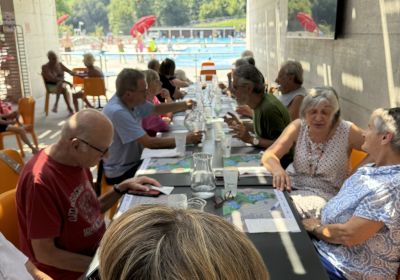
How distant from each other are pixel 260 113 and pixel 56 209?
1820 mm

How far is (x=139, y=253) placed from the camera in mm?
579

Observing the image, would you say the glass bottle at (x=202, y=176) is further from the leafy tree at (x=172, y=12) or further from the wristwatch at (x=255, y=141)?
the leafy tree at (x=172, y=12)

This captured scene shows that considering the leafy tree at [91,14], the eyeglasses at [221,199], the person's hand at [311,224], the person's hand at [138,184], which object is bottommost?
the person's hand at [311,224]

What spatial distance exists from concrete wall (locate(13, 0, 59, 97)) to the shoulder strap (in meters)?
8.99

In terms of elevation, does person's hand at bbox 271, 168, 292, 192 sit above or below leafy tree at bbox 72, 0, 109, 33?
below

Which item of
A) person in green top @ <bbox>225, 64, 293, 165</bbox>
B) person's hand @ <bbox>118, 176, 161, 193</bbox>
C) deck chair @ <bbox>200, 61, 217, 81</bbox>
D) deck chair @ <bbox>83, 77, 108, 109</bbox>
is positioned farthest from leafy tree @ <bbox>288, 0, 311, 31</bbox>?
deck chair @ <bbox>83, 77, 108, 109</bbox>

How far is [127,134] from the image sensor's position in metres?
2.95

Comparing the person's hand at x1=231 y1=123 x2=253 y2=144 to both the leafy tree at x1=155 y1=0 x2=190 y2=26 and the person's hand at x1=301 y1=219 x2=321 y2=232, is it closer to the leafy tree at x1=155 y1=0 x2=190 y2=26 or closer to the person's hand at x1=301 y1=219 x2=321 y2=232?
the person's hand at x1=301 y1=219 x2=321 y2=232

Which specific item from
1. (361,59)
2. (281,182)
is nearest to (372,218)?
(281,182)

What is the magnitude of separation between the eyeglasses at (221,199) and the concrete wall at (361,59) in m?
1.44

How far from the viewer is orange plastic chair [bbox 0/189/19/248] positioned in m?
1.63

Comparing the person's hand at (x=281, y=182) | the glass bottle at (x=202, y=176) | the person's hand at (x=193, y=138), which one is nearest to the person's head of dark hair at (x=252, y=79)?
the person's hand at (x=193, y=138)

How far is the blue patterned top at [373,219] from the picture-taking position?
1539 millimetres

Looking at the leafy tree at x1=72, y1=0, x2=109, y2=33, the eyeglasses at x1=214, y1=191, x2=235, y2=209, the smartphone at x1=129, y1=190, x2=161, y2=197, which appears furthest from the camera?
the leafy tree at x1=72, y1=0, x2=109, y2=33
